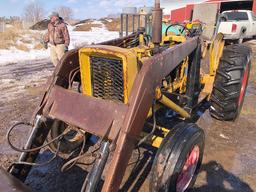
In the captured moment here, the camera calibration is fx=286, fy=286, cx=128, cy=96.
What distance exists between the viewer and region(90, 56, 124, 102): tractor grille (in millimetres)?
2895

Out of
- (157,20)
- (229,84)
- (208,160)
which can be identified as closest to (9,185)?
(157,20)

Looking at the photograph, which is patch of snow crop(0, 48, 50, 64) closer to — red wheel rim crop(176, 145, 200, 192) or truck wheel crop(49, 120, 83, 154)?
truck wheel crop(49, 120, 83, 154)

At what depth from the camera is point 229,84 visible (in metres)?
4.37

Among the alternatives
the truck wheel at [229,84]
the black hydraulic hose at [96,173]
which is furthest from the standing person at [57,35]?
the black hydraulic hose at [96,173]

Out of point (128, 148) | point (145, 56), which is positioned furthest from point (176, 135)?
point (145, 56)

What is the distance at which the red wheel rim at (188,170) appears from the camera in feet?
9.53

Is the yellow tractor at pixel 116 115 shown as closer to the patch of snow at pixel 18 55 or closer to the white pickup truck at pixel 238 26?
the patch of snow at pixel 18 55

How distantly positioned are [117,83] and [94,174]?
3.27ft

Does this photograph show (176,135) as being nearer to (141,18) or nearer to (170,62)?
(170,62)

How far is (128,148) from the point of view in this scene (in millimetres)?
2480

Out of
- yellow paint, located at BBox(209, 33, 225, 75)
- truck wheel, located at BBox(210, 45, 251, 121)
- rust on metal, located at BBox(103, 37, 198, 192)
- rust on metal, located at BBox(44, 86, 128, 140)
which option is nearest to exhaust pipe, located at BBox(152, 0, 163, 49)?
rust on metal, located at BBox(103, 37, 198, 192)

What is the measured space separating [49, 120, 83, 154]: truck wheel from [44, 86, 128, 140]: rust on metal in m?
0.71

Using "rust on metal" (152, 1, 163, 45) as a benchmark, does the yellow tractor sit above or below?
below

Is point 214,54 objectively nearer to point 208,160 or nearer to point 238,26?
point 208,160
